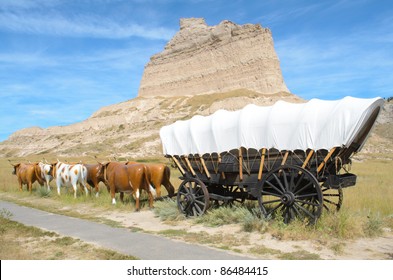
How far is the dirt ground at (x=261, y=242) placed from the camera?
6.32 meters

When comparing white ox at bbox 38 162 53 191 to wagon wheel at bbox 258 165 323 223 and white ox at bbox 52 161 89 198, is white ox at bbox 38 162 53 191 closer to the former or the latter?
white ox at bbox 52 161 89 198

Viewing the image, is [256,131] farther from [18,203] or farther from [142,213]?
[18,203]

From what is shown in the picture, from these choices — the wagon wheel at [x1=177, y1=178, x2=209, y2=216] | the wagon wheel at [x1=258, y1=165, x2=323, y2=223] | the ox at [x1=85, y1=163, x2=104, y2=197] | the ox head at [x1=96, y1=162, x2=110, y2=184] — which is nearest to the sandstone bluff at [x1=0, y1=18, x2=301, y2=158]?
the ox at [x1=85, y1=163, x2=104, y2=197]

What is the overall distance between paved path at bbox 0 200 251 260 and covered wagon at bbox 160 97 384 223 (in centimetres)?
243

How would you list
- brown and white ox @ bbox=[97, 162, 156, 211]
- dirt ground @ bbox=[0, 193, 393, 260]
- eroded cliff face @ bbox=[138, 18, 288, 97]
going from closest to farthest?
1. dirt ground @ bbox=[0, 193, 393, 260]
2. brown and white ox @ bbox=[97, 162, 156, 211]
3. eroded cliff face @ bbox=[138, 18, 288, 97]

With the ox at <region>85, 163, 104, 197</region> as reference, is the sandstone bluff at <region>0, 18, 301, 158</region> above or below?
above

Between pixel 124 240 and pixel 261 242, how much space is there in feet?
9.60

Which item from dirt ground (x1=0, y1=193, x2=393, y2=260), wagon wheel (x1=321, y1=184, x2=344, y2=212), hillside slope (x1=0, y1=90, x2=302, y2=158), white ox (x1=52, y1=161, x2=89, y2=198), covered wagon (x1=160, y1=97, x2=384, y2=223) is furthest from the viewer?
hillside slope (x1=0, y1=90, x2=302, y2=158)

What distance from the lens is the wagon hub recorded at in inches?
311

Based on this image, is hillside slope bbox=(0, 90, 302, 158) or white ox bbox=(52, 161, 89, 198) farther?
hillside slope bbox=(0, 90, 302, 158)

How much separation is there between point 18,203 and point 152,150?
136 feet

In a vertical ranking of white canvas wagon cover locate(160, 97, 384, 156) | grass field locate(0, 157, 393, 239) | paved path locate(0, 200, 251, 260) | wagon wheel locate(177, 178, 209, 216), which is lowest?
paved path locate(0, 200, 251, 260)

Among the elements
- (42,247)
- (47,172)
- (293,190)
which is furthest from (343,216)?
(47,172)

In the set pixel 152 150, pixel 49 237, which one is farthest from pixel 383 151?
pixel 49 237
